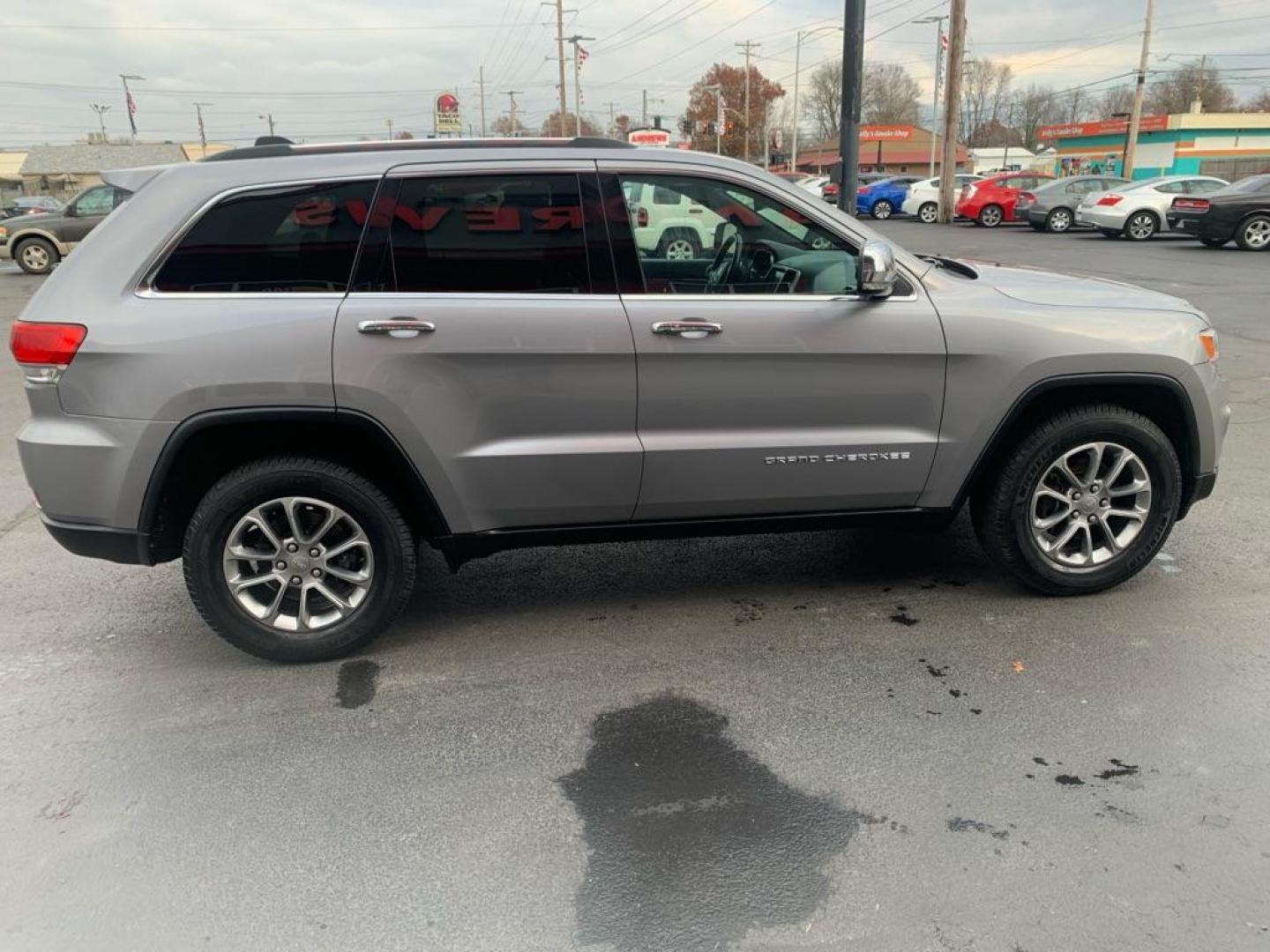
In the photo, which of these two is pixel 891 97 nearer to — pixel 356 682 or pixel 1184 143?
pixel 1184 143

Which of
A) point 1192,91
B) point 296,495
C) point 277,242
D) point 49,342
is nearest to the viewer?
point 49,342

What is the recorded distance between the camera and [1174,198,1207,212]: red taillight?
1962cm

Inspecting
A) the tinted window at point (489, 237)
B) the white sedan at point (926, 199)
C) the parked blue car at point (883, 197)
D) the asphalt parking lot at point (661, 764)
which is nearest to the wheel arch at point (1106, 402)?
the asphalt parking lot at point (661, 764)

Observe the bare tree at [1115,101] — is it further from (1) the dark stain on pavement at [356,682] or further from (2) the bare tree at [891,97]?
(1) the dark stain on pavement at [356,682]

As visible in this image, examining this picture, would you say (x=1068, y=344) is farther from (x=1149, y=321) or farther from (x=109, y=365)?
Result: (x=109, y=365)

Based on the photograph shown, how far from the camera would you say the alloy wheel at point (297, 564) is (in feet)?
11.4

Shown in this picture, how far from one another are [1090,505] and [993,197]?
27570 millimetres

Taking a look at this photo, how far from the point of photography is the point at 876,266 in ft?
11.0

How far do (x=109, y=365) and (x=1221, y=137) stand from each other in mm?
70389

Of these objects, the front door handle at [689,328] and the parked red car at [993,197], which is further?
the parked red car at [993,197]

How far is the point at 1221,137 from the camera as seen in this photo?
192ft

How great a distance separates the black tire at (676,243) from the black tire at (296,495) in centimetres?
154

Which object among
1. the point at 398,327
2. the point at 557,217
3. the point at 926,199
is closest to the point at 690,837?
the point at 398,327

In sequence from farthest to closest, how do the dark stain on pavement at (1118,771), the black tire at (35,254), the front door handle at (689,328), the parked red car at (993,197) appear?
the parked red car at (993,197) → the black tire at (35,254) → the front door handle at (689,328) → the dark stain on pavement at (1118,771)
